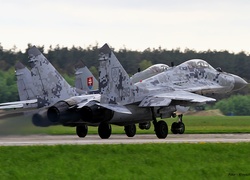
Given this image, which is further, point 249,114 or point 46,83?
point 249,114

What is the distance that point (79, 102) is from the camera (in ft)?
100

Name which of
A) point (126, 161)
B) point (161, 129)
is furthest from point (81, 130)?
point (126, 161)

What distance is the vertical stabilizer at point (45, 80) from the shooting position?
3334 centimetres

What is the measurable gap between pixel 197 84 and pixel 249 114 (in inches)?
1603

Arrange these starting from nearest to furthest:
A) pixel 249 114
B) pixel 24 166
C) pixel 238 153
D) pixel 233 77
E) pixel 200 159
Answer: pixel 24 166 < pixel 200 159 < pixel 238 153 < pixel 233 77 < pixel 249 114

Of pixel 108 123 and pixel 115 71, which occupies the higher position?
pixel 115 71

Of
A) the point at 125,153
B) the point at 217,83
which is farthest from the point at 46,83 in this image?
the point at 125,153

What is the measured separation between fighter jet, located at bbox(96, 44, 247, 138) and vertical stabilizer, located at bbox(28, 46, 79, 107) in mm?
3600

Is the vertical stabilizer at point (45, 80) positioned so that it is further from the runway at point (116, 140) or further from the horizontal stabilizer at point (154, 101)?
the horizontal stabilizer at point (154, 101)

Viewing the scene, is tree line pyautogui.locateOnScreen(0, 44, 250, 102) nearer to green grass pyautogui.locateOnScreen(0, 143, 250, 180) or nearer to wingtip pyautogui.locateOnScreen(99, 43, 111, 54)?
wingtip pyautogui.locateOnScreen(99, 43, 111, 54)

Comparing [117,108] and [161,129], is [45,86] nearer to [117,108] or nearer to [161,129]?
[117,108]

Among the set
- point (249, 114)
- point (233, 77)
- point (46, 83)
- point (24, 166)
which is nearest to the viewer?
point (24, 166)

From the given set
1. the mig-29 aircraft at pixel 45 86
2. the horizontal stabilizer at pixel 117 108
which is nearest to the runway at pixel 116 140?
the mig-29 aircraft at pixel 45 86

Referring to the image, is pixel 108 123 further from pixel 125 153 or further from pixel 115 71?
pixel 125 153
